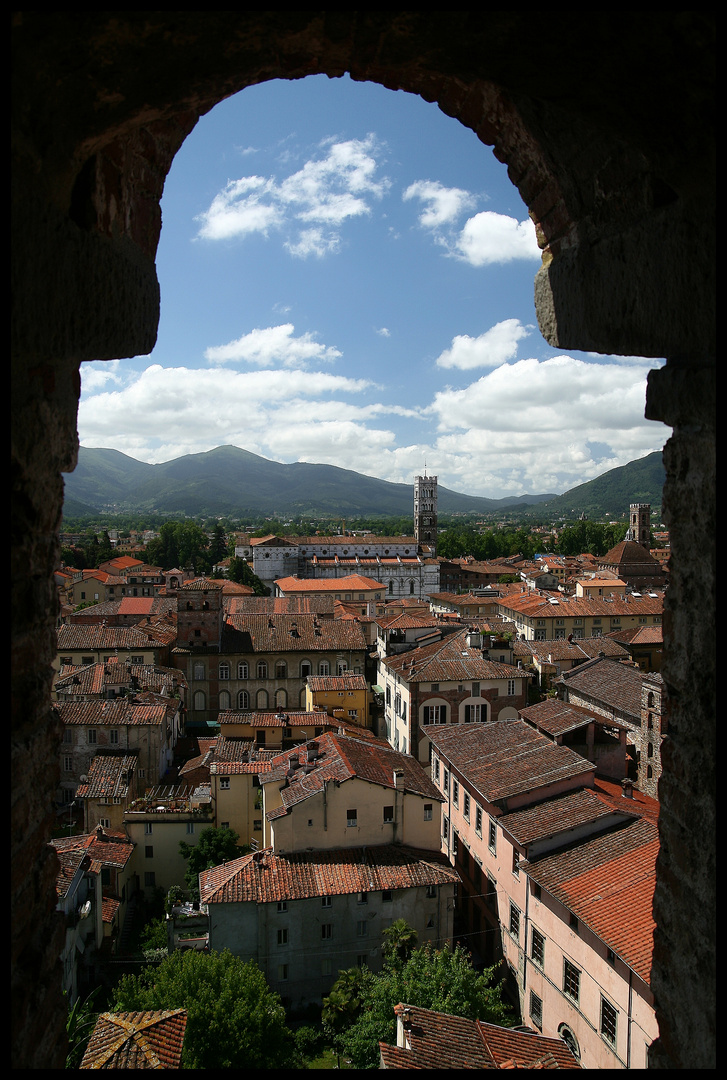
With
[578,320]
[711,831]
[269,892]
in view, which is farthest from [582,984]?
[578,320]

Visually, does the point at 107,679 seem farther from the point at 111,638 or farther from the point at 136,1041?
the point at 136,1041

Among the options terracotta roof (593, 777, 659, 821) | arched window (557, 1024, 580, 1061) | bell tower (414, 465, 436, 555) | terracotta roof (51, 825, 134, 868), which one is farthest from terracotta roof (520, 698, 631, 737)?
bell tower (414, 465, 436, 555)

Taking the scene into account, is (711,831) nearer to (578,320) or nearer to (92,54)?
(578,320)

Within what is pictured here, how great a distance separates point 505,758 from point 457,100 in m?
18.0

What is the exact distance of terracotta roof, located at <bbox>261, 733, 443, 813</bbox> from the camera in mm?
17578

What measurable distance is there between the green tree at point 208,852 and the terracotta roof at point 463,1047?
30.8 ft

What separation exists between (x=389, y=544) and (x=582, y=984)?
259 feet

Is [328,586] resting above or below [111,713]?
above

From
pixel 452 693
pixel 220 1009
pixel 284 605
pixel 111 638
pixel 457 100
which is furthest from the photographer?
pixel 284 605

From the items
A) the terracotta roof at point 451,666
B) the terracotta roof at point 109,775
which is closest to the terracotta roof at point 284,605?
the terracotta roof at point 451,666

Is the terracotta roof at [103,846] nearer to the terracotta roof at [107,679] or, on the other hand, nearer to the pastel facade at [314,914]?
the pastel facade at [314,914]

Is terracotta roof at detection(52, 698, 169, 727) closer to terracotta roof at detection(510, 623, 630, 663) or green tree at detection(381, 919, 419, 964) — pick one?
→ green tree at detection(381, 919, 419, 964)

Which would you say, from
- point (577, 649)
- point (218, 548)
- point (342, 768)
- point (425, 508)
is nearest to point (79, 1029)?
point (342, 768)

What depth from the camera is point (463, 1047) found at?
1056cm
